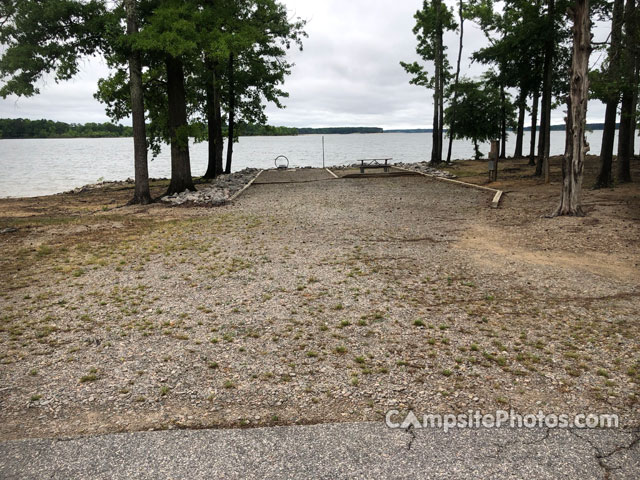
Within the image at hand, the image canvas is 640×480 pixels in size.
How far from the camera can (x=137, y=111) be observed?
1437 centimetres

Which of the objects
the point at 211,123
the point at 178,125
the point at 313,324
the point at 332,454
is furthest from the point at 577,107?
the point at 211,123

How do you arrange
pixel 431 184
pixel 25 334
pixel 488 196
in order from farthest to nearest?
1. pixel 431 184
2. pixel 488 196
3. pixel 25 334

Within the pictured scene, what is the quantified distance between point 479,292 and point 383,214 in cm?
636

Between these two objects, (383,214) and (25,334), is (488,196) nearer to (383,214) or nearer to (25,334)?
(383,214)

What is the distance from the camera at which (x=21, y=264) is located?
779 cm

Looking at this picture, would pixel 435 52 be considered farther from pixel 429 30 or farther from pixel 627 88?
pixel 627 88

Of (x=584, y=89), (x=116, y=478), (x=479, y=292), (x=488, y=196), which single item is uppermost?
(x=584, y=89)

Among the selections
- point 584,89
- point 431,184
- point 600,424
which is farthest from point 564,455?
point 431,184

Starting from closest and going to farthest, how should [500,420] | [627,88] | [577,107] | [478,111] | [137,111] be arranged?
[500,420], [577,107], [627,88], [137,111], [478,111]

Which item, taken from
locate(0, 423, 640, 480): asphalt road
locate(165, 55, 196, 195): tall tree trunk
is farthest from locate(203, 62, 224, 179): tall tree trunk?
locate(0, 423, 640, 480): asphalt road

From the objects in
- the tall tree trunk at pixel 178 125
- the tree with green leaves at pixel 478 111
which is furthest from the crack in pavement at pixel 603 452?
the tree with green leaves at pixel 478 111

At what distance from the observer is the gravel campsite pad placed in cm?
346

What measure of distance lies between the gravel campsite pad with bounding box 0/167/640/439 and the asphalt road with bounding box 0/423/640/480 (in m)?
0.20

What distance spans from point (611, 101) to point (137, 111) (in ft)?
53.4
